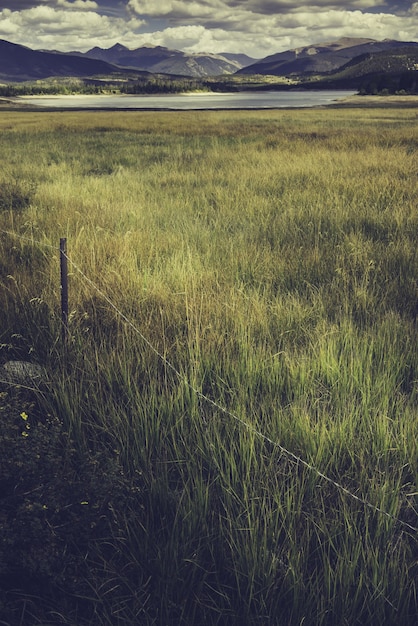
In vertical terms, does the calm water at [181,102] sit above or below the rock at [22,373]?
above

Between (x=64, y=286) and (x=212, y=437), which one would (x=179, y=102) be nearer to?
(x=64, y=286)

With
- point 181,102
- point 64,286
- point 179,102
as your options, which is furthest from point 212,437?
point 181,102

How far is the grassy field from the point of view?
72.3 inches

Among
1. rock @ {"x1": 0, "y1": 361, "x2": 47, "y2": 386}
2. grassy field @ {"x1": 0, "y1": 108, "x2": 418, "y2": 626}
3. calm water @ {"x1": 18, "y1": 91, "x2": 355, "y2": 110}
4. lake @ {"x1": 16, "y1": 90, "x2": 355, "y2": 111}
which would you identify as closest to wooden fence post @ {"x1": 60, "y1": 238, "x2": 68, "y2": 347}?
grassy field @ {"x1": 0, "y1": 108, "x2": 418, "y2": 626}

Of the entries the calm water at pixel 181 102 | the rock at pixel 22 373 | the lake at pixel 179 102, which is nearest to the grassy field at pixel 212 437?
the rock at pixel 22 373

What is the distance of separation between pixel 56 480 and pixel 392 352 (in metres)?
2.28

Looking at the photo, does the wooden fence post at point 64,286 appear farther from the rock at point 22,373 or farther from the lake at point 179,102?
the lake at point 179,102

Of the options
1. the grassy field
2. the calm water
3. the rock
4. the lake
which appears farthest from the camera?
the calm water

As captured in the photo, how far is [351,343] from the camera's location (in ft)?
11.7

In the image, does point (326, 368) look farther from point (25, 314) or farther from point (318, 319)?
point (25, 314)

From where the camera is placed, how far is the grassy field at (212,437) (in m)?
1.84

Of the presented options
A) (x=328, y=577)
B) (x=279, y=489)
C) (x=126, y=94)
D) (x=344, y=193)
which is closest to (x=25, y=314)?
(x=279, y=489)

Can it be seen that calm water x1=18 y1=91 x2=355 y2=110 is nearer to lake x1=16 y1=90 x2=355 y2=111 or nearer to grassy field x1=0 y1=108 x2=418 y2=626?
lake x1=16 y1=90 x2=355 y2=111

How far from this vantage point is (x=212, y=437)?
8.38 ft
